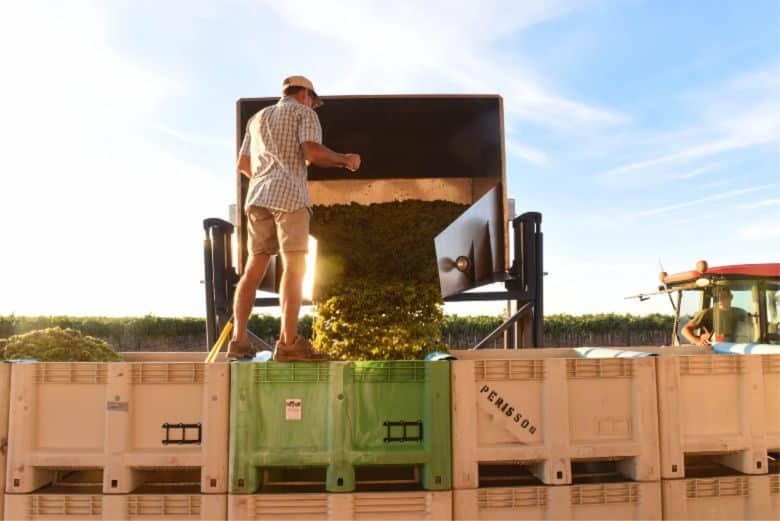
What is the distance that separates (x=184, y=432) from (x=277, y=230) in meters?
1.16

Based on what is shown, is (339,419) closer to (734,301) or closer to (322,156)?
(322,156)

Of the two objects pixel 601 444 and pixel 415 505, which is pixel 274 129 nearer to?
pixel 415 505

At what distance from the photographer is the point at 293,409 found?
3.08 meters

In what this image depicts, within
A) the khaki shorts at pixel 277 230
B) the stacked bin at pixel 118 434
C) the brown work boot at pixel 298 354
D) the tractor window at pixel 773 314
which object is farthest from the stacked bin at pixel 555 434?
the tractor window at pixel 773 314

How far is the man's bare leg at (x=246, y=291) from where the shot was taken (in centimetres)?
351

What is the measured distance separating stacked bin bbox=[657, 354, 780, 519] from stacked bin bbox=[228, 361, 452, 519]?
1.19 meters

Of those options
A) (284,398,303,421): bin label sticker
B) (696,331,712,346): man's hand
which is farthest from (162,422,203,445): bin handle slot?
(696,331,712,346): man's hand

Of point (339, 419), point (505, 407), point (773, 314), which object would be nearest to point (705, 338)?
point (773, 314)

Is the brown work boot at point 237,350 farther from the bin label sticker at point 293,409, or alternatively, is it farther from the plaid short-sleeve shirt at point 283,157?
the plaid short-sleeve shirt at point 283,157

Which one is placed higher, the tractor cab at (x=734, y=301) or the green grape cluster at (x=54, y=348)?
the tractor cab at (x=734, y=301)

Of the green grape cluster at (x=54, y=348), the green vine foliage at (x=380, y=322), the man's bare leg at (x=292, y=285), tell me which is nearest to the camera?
the man's bare leg at (x=292, y=285)

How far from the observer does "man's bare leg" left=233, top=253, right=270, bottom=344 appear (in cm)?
351

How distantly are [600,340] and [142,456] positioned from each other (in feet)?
123

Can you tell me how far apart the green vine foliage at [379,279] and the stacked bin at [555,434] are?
1.72 meters
